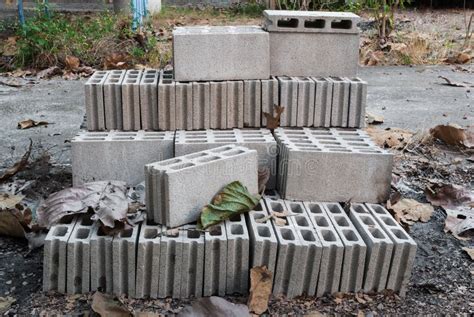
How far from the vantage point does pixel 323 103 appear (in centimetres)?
329

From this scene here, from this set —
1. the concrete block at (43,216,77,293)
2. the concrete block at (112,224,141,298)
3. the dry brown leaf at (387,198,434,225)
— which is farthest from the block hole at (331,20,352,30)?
the concrete block at (43,216,77,293)

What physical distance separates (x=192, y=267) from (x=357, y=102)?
1.44 meters

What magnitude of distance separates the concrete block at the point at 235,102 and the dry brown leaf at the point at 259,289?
118 cm

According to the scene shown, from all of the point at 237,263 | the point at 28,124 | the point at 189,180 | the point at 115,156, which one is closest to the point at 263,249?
the point at 237,263

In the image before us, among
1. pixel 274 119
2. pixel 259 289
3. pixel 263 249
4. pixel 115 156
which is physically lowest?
pixel 259 289

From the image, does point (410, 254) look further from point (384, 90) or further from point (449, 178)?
point (384, 90)

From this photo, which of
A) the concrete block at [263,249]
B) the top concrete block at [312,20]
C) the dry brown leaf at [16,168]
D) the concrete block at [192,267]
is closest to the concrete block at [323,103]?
the top concrete block at [312,20]

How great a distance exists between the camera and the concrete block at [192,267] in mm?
2322

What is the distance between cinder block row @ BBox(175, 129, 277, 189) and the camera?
117 inches

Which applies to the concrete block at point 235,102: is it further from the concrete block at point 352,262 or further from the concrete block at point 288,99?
the concrete block at point 352,262

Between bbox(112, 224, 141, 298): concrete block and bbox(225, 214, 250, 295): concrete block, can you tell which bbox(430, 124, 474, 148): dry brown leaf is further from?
bbox(112, 224, 141, 298): concrete block

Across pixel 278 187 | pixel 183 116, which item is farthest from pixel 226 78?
pixel 278 187

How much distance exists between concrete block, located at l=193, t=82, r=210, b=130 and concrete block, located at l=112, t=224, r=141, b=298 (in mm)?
1044

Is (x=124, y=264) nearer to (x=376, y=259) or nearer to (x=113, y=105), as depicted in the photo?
(x=376, y=259)
